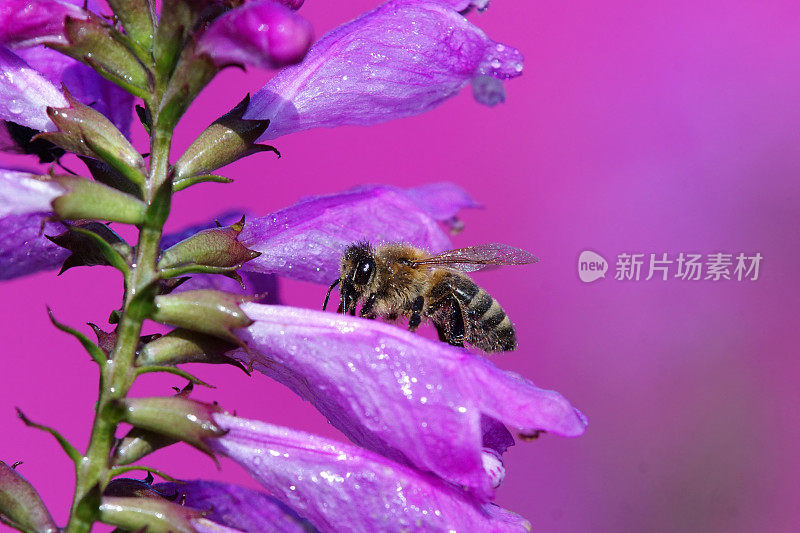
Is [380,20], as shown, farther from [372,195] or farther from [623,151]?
[623,151]

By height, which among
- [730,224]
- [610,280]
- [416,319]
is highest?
[730,224]

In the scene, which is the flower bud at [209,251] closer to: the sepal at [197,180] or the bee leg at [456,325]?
the sepal at [197,180]

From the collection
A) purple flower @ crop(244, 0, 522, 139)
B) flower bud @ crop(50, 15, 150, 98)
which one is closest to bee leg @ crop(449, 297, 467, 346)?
purple flower @ crop(244, 0, 522, 139)

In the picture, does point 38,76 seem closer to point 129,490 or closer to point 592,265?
point 129,490

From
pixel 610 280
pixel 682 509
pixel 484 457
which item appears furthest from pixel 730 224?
pixel 484 457

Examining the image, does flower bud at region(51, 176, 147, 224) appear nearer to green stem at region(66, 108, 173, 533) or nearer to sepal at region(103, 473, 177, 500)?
green stem at region(66, 108, 173, 533)

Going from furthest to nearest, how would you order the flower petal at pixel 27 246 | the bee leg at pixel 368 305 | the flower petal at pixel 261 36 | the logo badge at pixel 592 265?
the logo badge at pixel 592 265, the bee leg at pixel 368 305, the flower petal at pixel 27 246, the flower petal at pixel 261 36

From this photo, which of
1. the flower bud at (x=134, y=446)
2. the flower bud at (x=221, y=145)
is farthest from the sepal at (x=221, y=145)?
the flower bud at (x=134, y=446)
